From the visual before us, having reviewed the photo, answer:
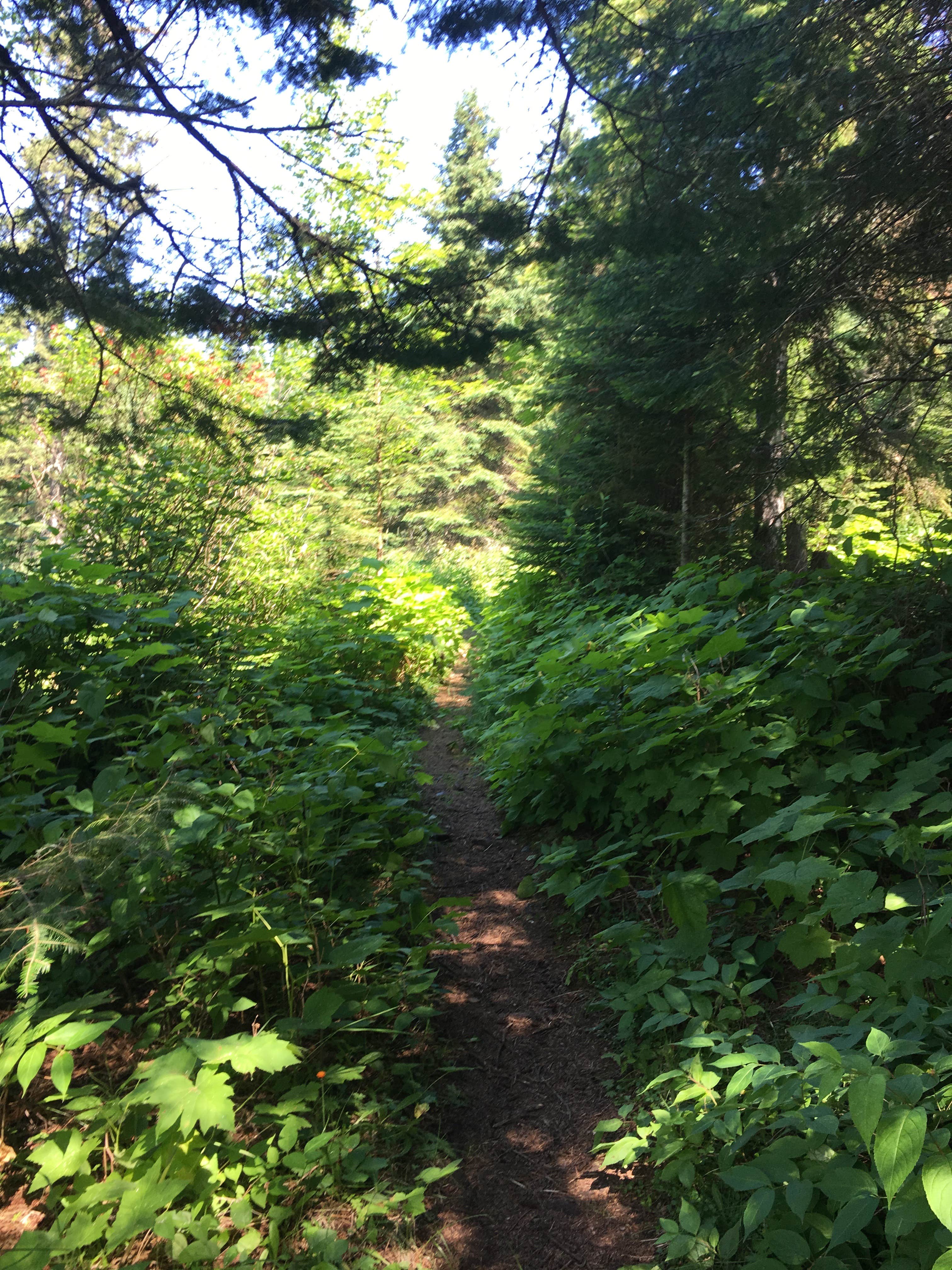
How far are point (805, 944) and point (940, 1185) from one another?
1412 millimetres

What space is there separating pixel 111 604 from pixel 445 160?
24.9 meters

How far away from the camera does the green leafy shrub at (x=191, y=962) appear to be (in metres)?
2.09

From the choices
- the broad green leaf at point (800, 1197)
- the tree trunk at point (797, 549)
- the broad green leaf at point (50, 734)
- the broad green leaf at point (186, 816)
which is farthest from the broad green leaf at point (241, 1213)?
the tree trunk at point (797, 549)

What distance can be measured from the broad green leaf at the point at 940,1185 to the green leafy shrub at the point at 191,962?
148 centimetres

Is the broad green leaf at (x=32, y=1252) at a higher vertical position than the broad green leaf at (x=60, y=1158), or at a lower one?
lower

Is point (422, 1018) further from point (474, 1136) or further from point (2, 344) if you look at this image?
point (2, 344)

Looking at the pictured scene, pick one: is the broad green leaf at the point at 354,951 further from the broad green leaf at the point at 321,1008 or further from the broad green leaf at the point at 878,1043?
the broad green leaf at the point at 878,1043

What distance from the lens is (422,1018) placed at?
10.5 feet

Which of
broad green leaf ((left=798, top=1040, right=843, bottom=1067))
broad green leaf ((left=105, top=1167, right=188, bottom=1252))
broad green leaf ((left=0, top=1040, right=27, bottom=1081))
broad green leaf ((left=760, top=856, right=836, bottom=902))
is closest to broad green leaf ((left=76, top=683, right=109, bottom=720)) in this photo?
broad green leaf ((left=0, top=1040, right=27, bottom=1081))

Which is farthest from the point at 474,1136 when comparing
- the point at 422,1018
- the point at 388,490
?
the point at 388,490

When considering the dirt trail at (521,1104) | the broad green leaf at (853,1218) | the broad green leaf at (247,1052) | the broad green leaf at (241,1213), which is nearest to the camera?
the broad green leaf at (853,1218)

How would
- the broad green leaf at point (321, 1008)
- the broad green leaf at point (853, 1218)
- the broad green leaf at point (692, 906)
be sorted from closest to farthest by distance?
the broad green leaf at point (853, 1218) → the broad green leaf at point (321, 1008) → the broad green leaf at point (692, 906)

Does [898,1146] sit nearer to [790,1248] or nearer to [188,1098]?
[790,1248]

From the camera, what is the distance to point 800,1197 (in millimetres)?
1790
